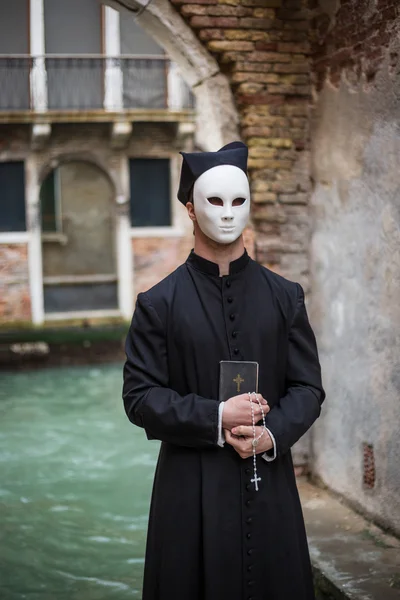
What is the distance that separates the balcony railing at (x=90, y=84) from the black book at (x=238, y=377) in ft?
42.8

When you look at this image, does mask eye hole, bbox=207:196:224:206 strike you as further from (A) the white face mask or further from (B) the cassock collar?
(B) the cassock collar

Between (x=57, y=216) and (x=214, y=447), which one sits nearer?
(x=214, y=447)

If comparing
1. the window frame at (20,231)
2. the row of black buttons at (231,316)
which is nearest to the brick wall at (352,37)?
the row of black buttons at (231,316)

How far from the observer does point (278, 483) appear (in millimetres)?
2725

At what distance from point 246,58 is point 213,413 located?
10.1 feet

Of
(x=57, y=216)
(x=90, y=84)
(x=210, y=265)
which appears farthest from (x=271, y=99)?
(x=57, y=216)

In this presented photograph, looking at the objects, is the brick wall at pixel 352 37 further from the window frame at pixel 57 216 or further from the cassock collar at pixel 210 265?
the window frame at pixel 57 216

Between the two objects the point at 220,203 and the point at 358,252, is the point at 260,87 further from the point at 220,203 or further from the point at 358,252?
the point at 220,203

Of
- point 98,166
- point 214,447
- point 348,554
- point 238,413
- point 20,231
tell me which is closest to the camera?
point 238,413

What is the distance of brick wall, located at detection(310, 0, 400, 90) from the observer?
169 inches

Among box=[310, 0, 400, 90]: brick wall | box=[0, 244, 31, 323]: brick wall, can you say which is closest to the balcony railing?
box=[0, 244, 31, 323]: brick wall

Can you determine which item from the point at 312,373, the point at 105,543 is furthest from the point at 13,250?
the point at 312,373

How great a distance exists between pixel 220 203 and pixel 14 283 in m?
13.2

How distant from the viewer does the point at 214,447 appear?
2.68 meters
